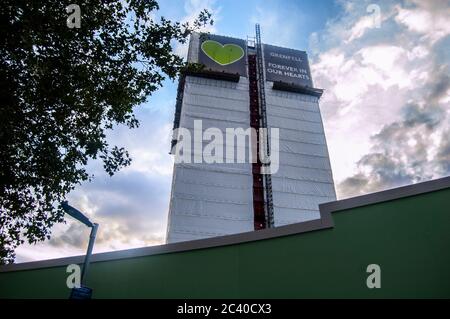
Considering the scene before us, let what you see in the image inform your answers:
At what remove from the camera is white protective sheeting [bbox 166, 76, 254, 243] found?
29.9 m

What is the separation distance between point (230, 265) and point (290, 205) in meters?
27.6

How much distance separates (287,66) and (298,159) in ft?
51.5

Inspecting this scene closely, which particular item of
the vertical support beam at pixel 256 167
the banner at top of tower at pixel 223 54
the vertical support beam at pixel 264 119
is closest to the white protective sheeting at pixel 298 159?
the vertical support beam at pixel 264 119

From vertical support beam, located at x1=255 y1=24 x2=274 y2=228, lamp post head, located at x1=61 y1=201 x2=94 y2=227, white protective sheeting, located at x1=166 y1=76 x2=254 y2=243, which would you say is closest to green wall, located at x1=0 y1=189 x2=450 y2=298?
lamp post head, located at x1=61 y1=201 x2=94 y2=227

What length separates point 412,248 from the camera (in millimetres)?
6105

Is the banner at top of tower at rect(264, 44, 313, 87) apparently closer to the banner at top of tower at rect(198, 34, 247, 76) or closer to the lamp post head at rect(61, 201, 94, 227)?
the banner at top of tower at rect(198, 34, 247, 76)

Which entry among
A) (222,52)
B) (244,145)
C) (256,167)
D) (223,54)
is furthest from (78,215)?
(222,52)

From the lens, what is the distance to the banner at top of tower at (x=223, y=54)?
132 ft

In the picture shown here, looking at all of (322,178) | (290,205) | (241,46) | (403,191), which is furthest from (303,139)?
(403,191)

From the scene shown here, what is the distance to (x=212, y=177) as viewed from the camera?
1287 inches

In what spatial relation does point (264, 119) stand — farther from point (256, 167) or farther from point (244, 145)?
point (256, 167)

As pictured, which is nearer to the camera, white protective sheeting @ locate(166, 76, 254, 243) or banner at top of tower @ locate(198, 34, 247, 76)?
white protective sheeting @ locate(166, 76, 254, 243)

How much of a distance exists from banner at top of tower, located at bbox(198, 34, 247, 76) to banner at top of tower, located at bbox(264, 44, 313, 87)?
3974 millimetres
